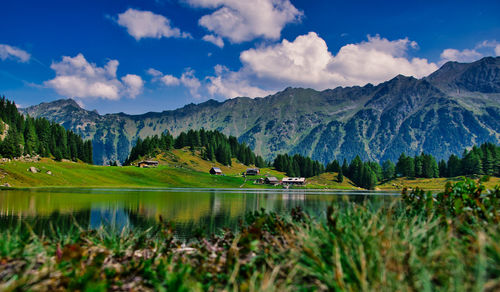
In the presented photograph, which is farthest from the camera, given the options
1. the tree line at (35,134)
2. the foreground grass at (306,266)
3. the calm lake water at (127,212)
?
the tree line at (35,134)

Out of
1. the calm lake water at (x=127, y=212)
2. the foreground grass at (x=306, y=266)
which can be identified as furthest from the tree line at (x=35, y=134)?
the foreground grass at (x=306, y=266)

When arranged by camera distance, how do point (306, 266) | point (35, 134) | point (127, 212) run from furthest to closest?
point (35, 134) → point (127, 212) → point (306, 266)

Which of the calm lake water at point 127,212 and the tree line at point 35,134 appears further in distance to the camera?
the tree line at point 35,134

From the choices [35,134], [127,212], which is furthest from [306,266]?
[35,134]

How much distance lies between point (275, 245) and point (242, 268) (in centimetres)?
223

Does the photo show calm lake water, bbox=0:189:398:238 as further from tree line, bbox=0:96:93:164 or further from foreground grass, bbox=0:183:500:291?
tree line, bbox=0:96:93:164

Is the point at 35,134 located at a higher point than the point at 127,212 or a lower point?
higher

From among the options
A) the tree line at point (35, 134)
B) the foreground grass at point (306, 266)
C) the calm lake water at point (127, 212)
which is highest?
the tree line at point (35, 134)

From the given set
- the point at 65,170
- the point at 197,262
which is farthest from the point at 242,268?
the point at 65,170

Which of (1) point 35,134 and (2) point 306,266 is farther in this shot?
(1) point 35,134

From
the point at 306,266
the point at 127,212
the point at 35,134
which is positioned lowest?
the point at 127,212

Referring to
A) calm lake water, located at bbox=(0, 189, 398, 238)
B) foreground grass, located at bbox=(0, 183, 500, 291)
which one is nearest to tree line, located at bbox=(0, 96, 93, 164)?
calm lake water, located at bbox=(0, 189, 398, 238)

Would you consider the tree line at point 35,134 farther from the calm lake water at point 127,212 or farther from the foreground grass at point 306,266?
the foreground grass at point 306,266

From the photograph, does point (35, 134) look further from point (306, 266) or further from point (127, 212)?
point (306, 266)
